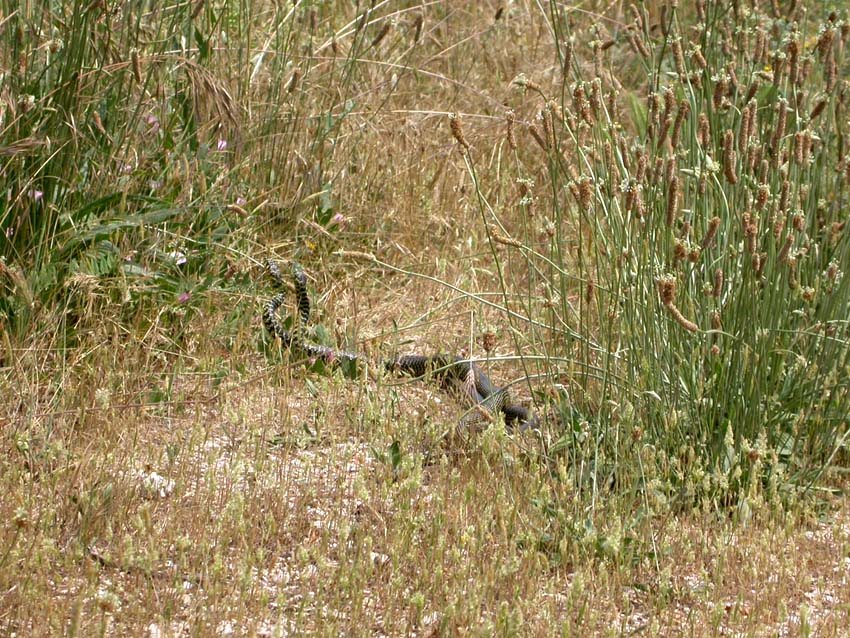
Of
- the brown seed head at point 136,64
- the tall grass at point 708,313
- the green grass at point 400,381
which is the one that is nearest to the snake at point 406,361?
the green grass at point 400,381

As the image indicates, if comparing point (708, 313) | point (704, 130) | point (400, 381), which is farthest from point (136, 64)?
point (708, 313)

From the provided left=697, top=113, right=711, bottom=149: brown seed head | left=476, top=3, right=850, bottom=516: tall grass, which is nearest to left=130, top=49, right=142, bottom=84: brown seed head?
left=476, top=3, right=850, bottom=516: tall grass

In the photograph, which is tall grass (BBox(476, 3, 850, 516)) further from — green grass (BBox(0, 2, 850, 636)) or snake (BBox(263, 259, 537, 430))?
snake (BBox(263, 259, 537, 430))

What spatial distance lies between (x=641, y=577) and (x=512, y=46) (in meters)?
4.73

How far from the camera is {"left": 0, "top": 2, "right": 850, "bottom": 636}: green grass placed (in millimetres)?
2865

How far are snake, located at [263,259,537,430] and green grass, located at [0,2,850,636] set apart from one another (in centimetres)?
8

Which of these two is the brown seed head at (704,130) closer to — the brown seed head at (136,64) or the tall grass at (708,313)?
the tall grass at (708,313)

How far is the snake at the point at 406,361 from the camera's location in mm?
4059

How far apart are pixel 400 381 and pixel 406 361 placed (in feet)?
1.55

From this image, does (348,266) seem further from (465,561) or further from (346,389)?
(465,561)

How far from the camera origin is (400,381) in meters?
4.01

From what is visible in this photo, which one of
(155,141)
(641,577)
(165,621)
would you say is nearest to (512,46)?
(155,141)

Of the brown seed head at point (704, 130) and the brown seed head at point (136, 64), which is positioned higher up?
the brown seed head at point (704, 130)

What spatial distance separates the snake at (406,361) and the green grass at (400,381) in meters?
0.08
